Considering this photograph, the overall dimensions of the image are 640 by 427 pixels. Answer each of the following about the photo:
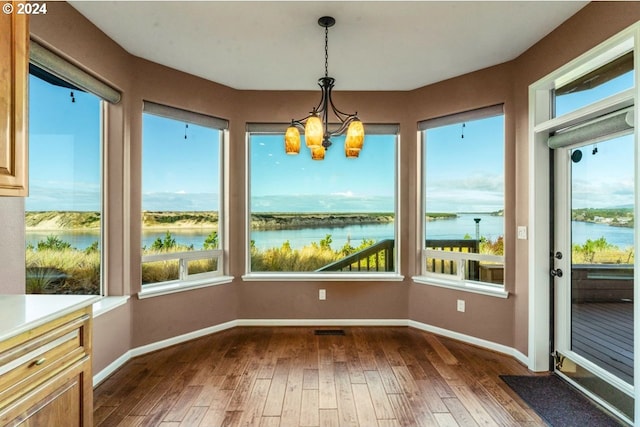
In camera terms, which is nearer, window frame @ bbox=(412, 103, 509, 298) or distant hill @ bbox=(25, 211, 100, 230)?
distant hill @ bbox=(25, 211, 100, 230)

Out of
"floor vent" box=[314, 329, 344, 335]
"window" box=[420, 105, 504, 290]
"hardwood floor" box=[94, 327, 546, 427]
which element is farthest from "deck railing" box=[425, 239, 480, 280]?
"floor vent" box=[314, 329, 344, 335]

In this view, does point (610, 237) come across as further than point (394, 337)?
No

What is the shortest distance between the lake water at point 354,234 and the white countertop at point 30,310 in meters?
1.10

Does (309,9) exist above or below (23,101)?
above

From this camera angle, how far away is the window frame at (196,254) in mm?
3541

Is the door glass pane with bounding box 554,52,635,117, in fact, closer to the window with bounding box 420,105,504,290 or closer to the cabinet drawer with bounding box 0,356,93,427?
the window with bounding box 420,105,504,290

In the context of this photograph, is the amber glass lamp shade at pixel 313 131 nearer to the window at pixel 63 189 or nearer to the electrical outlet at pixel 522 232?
the window at pixel 63 189

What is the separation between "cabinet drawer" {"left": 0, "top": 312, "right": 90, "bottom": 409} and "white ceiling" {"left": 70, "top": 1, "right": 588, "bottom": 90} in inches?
85.5

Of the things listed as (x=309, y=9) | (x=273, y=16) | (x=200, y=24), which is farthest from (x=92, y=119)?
(x=309, y=9)

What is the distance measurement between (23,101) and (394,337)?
3627mm

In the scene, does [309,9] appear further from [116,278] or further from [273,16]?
[116,278]

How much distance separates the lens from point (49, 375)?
1500mm

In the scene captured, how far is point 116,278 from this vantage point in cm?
323

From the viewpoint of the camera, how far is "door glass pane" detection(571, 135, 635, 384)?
239cm
